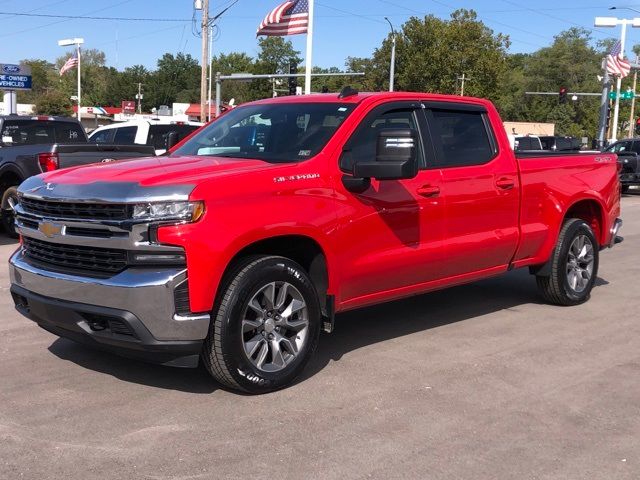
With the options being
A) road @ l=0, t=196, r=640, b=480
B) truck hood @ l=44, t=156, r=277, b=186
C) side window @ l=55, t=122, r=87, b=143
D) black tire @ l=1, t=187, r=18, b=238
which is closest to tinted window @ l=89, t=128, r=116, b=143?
side window @ l=55, t=122, r=87, b=143

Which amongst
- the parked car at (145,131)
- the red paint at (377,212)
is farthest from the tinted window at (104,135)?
the red paint at (377,212)

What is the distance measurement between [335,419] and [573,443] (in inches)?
53.2

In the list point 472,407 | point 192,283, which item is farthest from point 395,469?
point 192,283

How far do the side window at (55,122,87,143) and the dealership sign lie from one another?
42.0 ft

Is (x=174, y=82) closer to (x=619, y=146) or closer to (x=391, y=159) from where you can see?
(x=619, y=146)

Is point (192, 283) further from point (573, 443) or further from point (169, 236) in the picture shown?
point (573, 443)

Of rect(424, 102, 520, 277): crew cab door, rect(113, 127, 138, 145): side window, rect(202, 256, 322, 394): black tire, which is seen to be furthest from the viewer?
rect(113, 127, 138, 145): side window

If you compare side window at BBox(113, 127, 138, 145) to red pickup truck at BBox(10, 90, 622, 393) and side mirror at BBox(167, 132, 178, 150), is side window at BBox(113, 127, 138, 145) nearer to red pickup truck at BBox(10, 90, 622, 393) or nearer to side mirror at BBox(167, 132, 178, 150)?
side mirror at BBox(167, 132, 178, 150)

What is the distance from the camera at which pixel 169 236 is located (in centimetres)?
432

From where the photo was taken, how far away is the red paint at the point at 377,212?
4.51 meters

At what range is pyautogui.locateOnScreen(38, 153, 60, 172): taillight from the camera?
10.0 metres

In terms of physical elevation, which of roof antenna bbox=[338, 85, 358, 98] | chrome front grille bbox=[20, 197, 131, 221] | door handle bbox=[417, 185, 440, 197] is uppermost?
roof antenna bbox=[338, 85, 358, 98]

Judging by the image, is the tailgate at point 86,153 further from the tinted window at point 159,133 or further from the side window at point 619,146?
the side window at point 619,146

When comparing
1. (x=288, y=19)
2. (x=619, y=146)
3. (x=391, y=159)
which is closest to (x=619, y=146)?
(x=619, y=146)
